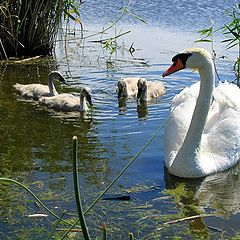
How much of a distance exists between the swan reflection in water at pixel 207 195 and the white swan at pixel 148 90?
306cm

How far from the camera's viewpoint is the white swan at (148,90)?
893 cm

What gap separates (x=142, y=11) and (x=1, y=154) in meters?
10.0

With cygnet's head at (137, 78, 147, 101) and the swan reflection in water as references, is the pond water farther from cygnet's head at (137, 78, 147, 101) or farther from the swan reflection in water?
cygnet's head at (137, 78, 147, 101)

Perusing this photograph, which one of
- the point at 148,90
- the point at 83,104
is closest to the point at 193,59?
the point at 83,104

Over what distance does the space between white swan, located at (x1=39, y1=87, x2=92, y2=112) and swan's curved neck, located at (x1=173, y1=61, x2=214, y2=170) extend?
2705mm

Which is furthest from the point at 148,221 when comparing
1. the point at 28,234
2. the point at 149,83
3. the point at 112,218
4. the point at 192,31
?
the point at 192,31

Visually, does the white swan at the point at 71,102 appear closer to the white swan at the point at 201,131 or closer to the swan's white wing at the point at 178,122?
the swan's white wing at the point at 178,122

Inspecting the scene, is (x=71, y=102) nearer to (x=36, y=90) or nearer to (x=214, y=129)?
(x=36, y=90)

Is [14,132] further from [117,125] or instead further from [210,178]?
[210,178]

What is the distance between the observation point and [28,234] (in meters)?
4.36

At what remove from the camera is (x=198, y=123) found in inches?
Result: 228

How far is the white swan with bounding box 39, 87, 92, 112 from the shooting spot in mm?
8344

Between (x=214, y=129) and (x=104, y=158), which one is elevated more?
(x=214, y=129)

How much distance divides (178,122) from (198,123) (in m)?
0.41
